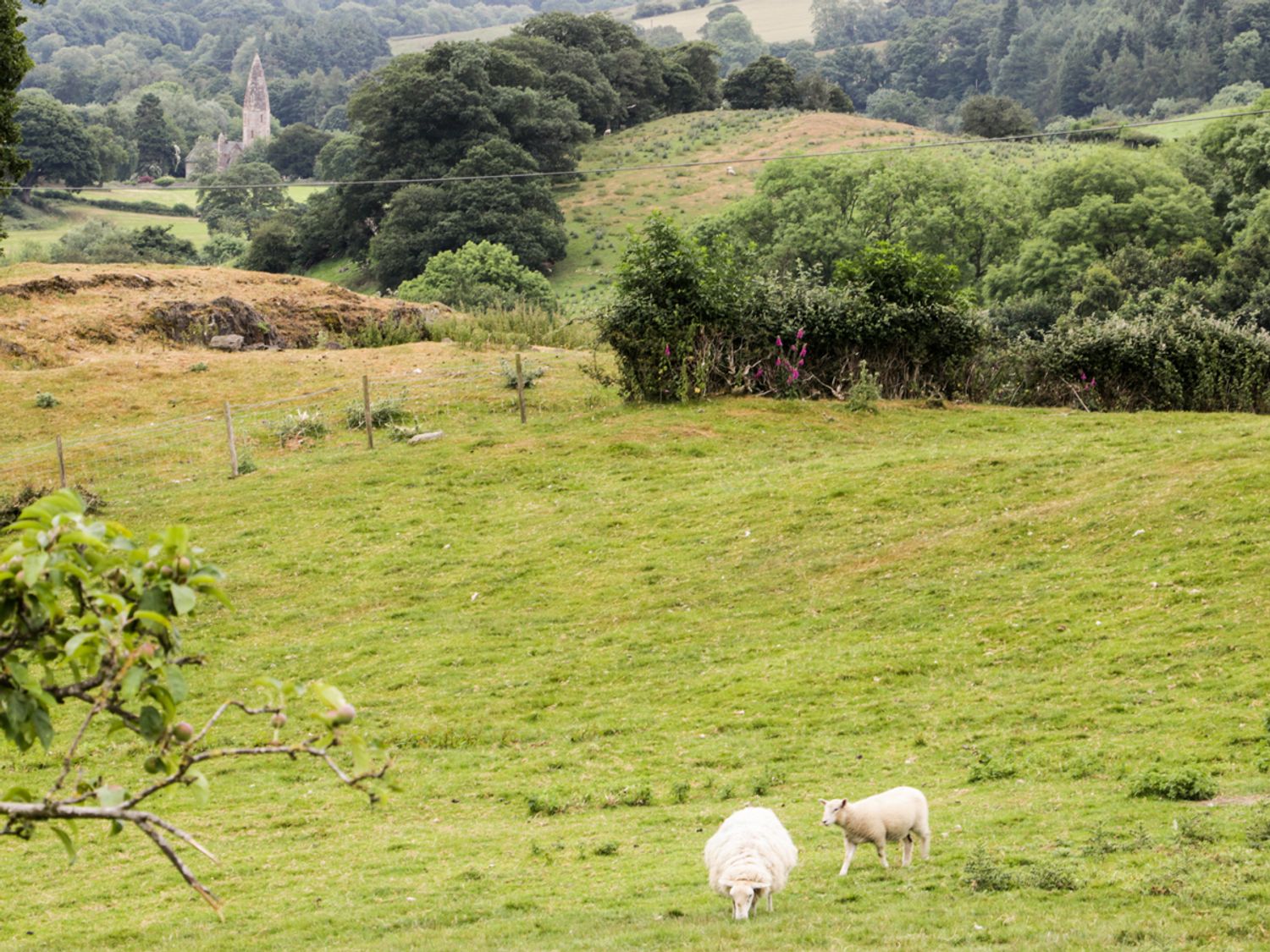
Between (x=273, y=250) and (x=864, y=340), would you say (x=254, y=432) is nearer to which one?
(x=864, y=340)

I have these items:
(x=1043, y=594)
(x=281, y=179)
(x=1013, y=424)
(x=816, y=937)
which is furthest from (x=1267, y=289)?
(x=281, y=179)

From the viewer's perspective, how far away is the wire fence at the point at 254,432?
29.3 m

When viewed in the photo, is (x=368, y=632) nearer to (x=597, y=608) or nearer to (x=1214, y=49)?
(x=597, y=608)

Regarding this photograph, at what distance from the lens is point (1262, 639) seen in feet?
48.1

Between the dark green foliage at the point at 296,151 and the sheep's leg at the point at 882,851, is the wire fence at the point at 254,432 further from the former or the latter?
the dark green foliage at the point at 296,151

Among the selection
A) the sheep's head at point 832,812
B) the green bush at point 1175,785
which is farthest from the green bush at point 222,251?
the sheep's head at point 832,812

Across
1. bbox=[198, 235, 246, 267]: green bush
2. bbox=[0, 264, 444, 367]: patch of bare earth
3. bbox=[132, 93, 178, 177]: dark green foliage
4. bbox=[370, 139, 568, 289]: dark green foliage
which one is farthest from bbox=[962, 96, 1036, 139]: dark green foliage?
bbox=[132, 93, 178, 177]: dark green foliage

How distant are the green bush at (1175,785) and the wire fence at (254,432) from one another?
20.9 metres

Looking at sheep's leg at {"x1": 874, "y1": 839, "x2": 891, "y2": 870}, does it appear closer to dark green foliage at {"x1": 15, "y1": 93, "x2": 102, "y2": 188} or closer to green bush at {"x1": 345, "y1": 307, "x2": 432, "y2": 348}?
green bush at {"x1": 345, "y1": 307, "x2": 432, "y2": 348}

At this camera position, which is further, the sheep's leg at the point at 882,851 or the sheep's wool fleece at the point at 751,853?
the sheep's leg at the point at 882,851

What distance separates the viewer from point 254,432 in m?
32.1

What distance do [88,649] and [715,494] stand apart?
19.4 m

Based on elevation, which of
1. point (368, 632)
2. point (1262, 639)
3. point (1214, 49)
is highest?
point (1214, 49)

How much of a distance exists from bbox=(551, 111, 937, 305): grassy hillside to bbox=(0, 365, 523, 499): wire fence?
45.3 m
